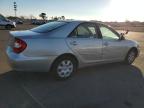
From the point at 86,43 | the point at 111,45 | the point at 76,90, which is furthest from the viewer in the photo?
the point at 111,45

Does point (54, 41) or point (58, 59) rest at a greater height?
point (54, 41)

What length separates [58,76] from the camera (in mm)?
5930

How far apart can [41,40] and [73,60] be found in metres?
1.13

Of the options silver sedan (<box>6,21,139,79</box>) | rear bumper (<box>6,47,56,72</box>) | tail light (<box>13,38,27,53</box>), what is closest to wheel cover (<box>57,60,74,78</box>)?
silver sedan (<box>6,21,139,79</box>)

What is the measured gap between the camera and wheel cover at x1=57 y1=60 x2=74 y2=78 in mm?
5933

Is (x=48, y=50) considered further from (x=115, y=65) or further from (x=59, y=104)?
(x=115, y=65)

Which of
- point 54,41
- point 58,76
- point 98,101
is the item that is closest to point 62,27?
point 54,41

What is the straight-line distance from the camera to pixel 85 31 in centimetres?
651

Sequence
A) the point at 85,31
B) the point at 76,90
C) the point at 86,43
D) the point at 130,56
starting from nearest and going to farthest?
the point at 76,90
the point at 86,43
the point at 85,31
the point at 130,56

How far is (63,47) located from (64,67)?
0.55 meters

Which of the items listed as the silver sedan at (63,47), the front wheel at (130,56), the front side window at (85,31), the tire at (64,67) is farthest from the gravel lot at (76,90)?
the front side window at (85,31)

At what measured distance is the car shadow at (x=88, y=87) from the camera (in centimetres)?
471

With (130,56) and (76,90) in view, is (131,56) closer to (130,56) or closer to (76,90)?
(130,56)

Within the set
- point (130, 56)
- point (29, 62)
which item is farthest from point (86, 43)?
point (130, 56)
